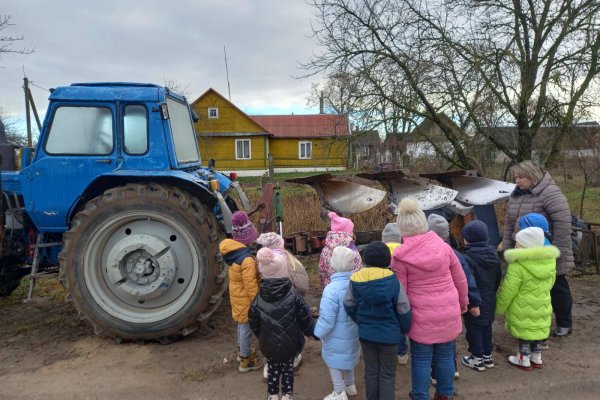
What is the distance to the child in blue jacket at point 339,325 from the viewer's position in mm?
2836

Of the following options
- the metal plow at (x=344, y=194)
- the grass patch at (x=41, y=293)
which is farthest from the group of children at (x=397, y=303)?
the grass patch at (x=41, y=293)

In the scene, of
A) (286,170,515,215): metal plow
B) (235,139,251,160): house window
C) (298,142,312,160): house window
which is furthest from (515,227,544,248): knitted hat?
(298,142,312,160): house window

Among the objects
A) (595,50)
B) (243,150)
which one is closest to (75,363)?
(595,50)

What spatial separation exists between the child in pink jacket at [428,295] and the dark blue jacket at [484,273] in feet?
1.55

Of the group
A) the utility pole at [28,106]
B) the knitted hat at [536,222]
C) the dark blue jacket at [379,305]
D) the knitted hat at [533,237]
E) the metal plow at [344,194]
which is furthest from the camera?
the metal plow at [344,194]

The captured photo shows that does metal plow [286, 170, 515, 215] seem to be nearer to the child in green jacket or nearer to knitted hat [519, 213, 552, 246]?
knitted hat [519, 213, 552, 246]

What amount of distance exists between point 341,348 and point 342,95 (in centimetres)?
687

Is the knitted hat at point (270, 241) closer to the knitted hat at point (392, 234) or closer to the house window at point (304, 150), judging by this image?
the knitted hat at point (392, 234)

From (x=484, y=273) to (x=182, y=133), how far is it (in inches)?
128

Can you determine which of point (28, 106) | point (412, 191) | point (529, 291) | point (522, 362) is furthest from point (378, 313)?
point (28, 106)

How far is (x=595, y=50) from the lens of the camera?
7.10m

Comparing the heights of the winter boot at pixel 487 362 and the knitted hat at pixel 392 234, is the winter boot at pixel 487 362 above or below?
below

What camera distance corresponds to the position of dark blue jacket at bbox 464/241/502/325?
10.8ft

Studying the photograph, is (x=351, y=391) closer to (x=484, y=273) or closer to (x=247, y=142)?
(x=484, y=273)
